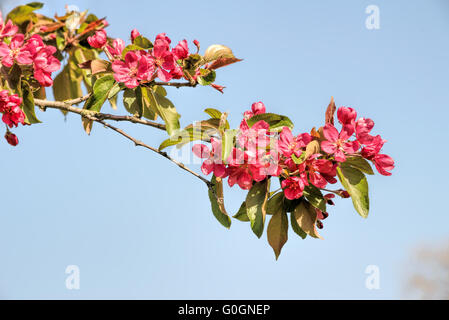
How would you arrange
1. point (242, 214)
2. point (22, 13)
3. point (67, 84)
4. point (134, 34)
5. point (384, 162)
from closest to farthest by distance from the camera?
point (384, 162) → point (242, 214) → point (134, 34) → point (22, 13) → point (67, 84)

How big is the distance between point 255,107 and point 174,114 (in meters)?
0.24

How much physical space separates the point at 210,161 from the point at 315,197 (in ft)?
→ 1.04

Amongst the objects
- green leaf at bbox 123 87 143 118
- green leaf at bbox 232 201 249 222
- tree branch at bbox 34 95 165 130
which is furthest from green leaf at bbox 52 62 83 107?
green leaf at bbox 232 201 249 222

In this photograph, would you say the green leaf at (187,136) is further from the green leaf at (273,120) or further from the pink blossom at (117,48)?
the pink blossom at (117,48)

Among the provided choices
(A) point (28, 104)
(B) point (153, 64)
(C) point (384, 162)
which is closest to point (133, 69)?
(B) point (153, 64)

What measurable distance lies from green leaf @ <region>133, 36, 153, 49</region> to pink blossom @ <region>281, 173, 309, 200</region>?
59cm

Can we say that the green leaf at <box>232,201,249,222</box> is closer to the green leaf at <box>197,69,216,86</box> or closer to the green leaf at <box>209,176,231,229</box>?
the green leaf at <box>209,176,231,229</box>

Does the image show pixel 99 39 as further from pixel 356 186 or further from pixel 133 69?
pixel 356 186

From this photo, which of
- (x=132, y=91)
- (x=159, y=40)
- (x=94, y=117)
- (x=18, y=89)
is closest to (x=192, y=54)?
(x=159, y=40)

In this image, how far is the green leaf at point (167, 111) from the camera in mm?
1341

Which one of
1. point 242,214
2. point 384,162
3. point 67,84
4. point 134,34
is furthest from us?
point 67,84

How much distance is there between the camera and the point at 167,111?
138cm

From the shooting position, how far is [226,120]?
1290 millimetres

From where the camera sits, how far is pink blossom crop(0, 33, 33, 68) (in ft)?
4.66
